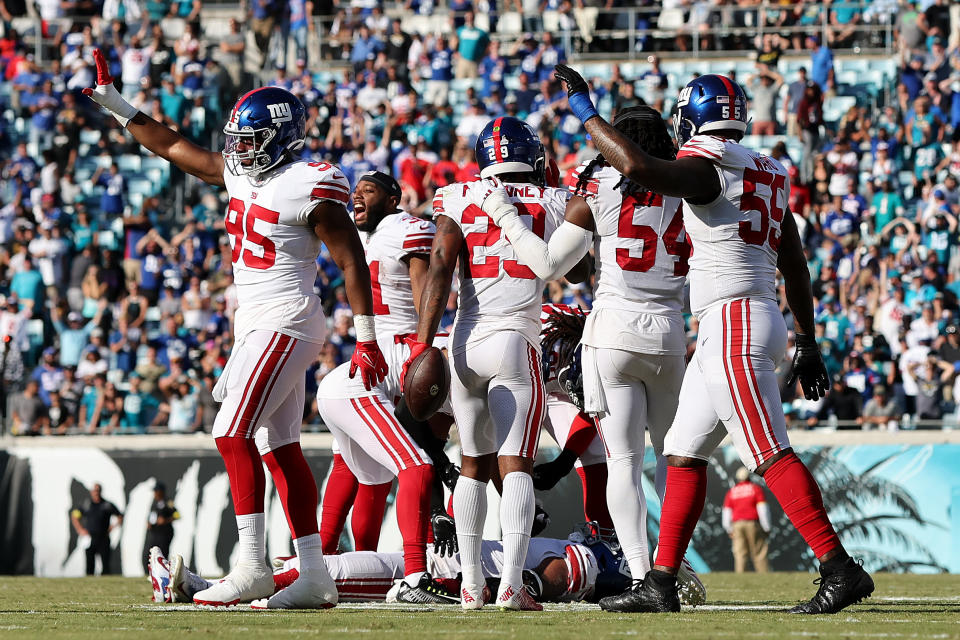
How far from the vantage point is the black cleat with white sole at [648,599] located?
20.5ft

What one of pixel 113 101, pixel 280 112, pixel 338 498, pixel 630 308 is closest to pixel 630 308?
pixel 630 308

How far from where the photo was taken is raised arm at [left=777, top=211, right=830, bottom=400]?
6574mm

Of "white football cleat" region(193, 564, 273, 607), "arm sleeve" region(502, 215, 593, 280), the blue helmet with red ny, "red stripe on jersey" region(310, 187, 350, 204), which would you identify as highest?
the blue helmet with red ny

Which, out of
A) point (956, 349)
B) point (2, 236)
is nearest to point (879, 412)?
point (956, 349)

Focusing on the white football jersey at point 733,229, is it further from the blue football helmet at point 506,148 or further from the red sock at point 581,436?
the red sock at point 581,436

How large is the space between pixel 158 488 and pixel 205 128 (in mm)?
8190

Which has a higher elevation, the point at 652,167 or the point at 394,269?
the point at 652,167

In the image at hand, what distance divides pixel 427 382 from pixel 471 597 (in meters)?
0.98

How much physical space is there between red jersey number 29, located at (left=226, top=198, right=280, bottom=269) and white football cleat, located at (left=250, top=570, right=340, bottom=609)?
141cm

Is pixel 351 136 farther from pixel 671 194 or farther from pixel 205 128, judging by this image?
pixel 671 194

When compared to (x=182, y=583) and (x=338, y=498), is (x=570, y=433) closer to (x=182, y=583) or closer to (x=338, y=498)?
(x=338, y=498)

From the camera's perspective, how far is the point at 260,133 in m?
6.86

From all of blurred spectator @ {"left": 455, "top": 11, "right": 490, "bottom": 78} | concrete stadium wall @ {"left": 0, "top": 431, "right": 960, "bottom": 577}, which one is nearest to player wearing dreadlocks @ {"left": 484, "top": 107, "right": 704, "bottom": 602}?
concrete stadium wall @ {"left": 0, "top": 431, "right": 960, "bottom": 577}

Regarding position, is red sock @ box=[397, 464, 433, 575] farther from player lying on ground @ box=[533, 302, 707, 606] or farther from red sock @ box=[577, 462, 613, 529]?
red sock @ box=[577, 462, 613, 529]
